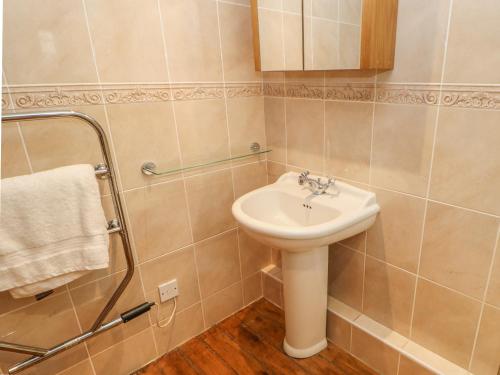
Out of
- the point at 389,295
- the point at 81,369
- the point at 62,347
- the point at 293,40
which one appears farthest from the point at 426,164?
the point at 81,369

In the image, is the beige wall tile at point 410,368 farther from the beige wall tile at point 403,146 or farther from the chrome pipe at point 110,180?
the chrome pipe at point 110,180

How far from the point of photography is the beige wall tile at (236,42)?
1.48m

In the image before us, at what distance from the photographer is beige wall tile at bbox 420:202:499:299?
1109 millimetres

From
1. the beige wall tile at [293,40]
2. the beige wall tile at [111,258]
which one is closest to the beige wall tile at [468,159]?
the beige wall tile at [293,40]

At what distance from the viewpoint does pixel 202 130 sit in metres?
1.53

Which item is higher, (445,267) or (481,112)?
(481,112)

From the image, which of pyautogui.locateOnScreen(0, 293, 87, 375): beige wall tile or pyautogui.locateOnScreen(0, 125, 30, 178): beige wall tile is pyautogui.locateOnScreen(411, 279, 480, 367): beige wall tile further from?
pyautogui.locateOnScreen(0, 125, 30, 178): beige wall tile

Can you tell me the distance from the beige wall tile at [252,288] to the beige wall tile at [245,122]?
0.75 m

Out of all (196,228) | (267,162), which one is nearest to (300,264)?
(196,228)

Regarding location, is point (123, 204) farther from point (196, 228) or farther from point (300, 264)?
point (300, 264)

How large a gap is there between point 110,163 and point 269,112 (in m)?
0.85

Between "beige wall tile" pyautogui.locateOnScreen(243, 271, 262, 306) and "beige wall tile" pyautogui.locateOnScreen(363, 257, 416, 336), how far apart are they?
2.10 feet

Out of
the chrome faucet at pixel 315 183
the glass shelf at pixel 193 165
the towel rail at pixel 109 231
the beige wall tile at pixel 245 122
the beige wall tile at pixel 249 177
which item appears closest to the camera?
the towel rail at pixel 109 231

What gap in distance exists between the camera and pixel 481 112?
1.03 meters
